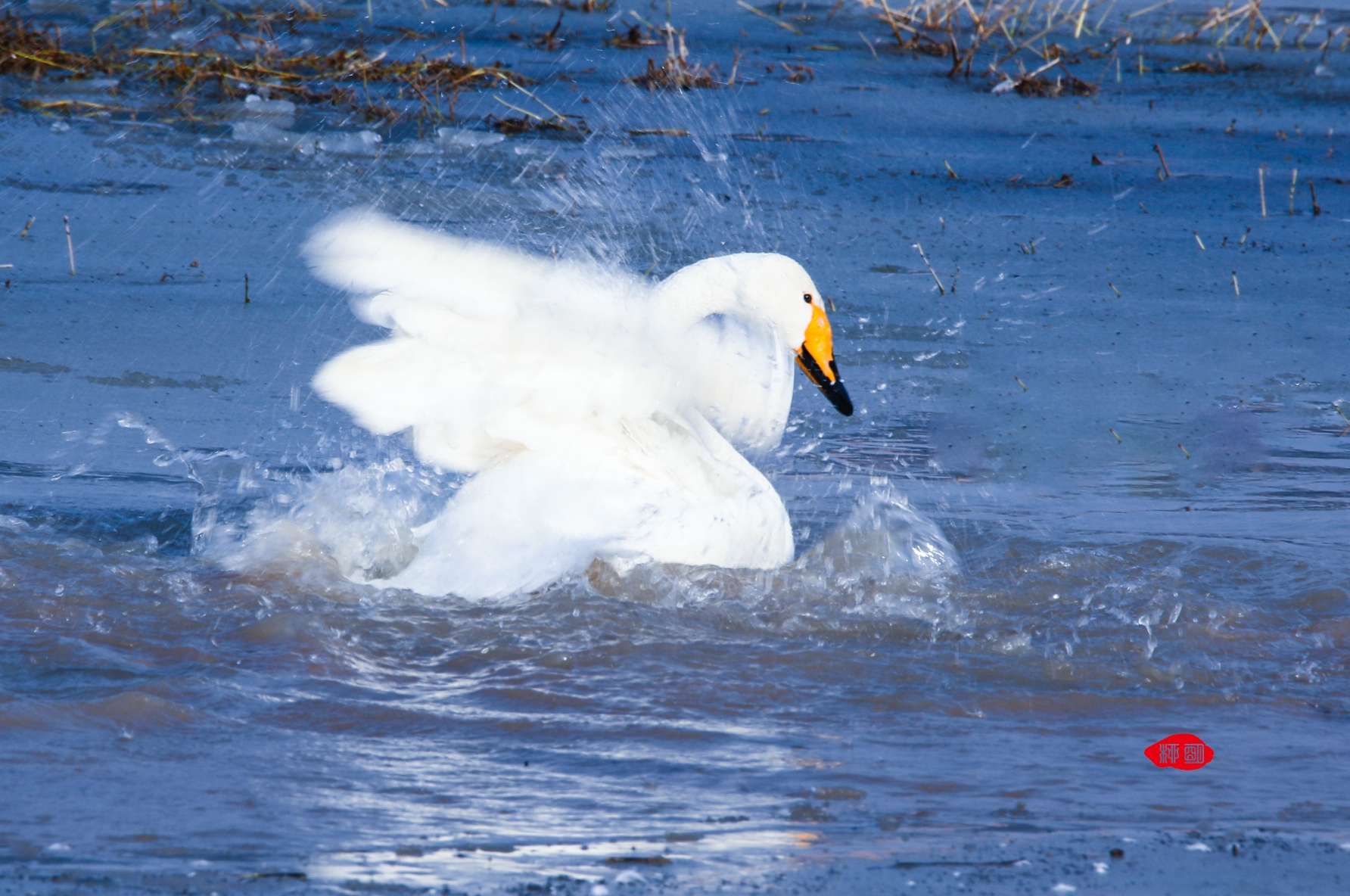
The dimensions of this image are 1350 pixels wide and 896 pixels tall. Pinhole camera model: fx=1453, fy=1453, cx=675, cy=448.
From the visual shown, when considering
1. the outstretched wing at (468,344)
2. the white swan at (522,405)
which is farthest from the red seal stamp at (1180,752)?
the outstretched wing at (468,344)

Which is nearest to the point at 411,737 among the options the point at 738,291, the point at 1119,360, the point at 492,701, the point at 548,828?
Result: the point at 492,701

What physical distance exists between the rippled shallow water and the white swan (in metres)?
0.14

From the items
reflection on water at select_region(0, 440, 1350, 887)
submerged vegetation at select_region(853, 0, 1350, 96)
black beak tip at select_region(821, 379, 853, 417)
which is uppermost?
submerged vegetation at select_region(853, 0, 1350, 96)

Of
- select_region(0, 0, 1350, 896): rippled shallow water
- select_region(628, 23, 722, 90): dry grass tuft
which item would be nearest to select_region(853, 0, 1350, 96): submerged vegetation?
select_region(628, 23, 722, 90): dry grass tuft

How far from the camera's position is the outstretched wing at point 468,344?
13.7 ft

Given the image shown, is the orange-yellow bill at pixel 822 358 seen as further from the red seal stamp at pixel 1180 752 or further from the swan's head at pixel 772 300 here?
the red seal stamp at pixel 1180 752

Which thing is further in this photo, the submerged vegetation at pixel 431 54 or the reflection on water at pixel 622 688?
the submerged vegetation at pixel 431 54

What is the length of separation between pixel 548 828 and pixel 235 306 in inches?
179

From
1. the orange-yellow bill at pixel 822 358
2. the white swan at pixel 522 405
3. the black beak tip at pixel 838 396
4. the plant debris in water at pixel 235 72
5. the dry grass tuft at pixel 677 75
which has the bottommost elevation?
the white swan at pixel 522 405

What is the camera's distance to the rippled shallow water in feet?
9.32

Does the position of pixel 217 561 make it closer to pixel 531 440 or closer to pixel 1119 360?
pixel 531 440

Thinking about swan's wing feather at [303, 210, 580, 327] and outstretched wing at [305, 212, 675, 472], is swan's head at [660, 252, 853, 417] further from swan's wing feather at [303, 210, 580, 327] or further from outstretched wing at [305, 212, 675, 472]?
swan's wing feather at [303, 210, 580, 327]

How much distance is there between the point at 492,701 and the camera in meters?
3.58

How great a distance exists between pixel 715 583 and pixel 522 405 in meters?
0.77
